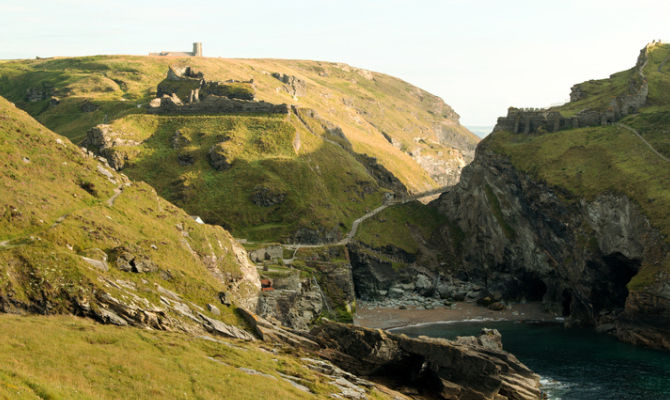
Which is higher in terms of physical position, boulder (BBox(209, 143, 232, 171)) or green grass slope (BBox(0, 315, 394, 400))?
boulder (BBox(209, 143, 232, 171))

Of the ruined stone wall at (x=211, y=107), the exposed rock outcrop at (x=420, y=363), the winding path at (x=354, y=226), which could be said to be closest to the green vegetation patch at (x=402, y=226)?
the winding path at (x=354, y=226)

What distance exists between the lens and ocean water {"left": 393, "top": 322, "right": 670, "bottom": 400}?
8312cm

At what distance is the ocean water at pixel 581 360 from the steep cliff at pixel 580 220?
6.03 meters

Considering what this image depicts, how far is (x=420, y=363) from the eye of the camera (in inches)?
2985

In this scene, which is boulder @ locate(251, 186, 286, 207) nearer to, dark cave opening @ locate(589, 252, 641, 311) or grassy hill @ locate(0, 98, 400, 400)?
grassy hill @ locate(0, 98, 400, 400)

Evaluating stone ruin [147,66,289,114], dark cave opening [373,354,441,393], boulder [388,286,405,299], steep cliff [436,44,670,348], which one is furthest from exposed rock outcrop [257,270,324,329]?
stone ruin [147,66,289,114]

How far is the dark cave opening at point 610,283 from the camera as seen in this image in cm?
12088

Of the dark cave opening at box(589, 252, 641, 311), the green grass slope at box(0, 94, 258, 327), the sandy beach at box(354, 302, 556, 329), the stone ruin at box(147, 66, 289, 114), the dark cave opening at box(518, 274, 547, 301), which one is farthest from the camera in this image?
the stone ruin at box(147, 66, 289, 114)

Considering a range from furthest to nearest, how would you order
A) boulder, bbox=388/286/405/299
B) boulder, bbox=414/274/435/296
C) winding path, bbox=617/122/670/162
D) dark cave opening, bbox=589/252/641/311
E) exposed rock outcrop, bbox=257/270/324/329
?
1. boulder, bbox=414/274/435/296
2. boulder, bbox=388/286/405/299
3. winding path, bbox=617/122/670/162
4. dark cave opening, bbox=589/252/641/311
5. exposed rock outcrop, bbox=257/270/324/329

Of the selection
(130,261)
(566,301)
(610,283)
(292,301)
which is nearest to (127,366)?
(130,261)

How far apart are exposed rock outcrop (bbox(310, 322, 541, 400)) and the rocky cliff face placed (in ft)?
149

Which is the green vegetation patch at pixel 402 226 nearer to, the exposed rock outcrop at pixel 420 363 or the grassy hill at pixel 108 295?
the grassy hill at pixel 108 295

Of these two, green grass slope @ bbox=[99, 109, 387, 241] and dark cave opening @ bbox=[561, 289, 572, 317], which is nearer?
dark cave opening @ bbox=[561, 289, 572, 317]

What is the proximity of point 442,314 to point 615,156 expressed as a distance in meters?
55.0
